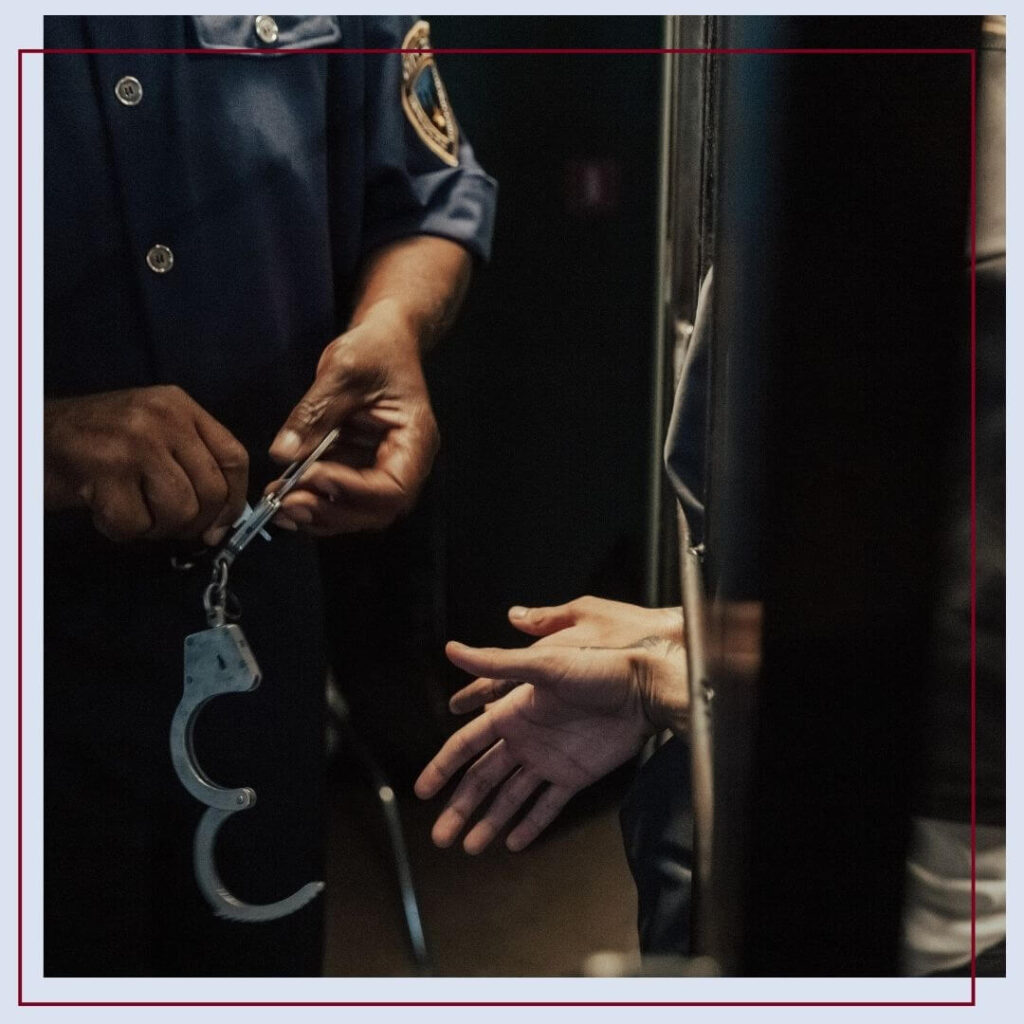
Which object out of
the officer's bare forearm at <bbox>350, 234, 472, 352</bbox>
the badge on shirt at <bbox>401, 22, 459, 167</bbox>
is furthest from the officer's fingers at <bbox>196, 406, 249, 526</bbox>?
the badge on shirt at <bbox>401, 22, 459, 167</bbox>

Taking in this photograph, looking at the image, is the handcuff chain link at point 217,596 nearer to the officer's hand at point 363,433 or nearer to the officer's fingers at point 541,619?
the officer's hand at point 363,433

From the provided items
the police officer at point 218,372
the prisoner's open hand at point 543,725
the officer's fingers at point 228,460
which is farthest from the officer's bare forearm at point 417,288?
the prisoner's open hand at point 543,725

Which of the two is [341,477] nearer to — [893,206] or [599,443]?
[599,443]

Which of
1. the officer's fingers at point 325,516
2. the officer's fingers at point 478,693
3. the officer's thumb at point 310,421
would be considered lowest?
the officer's fingers at point 478,693

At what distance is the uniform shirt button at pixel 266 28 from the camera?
30.7 inches

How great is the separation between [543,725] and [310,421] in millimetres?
257

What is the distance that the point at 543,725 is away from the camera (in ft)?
2.67

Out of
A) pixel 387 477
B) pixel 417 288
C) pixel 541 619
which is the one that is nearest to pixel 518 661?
pixel 541 619

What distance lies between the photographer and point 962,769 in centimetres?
80

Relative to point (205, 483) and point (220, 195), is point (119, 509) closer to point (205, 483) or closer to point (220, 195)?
point (205, 483)

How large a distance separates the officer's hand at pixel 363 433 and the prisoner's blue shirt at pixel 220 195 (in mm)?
17

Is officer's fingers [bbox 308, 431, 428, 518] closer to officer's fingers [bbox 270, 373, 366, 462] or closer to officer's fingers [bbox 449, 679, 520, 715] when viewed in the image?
officer's fingers [bbox 270, 373, 366, 462]

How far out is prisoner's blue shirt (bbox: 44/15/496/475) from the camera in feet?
2.51

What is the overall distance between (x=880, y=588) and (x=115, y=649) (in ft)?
1.66
